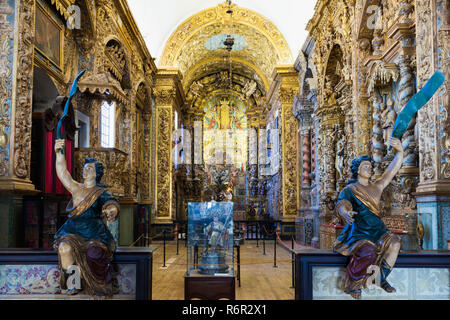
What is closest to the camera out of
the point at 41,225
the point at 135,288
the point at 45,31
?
the point at 135,288

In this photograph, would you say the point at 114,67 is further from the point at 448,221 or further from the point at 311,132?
the point at 448,221

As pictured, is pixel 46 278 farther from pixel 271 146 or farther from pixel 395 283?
pixel 271 146

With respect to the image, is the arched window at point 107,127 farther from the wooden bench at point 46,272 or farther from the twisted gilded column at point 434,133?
the twisted gilded column at point 434,133

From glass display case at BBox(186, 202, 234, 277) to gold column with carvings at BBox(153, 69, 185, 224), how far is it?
12.4 m

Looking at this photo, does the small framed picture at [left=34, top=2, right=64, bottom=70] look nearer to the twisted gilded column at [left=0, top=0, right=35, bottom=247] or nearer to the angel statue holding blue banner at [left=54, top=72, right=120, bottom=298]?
the twisted gilded column at [left=0, top=0, right=35, bottom=247]

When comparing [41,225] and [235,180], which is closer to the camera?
[41,225]

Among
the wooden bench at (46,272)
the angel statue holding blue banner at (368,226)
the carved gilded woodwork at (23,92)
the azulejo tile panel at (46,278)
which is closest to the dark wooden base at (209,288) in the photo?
the wooden bench at (46,272)

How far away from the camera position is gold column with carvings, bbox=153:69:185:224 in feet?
60.2

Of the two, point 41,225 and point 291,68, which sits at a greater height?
point 291,68

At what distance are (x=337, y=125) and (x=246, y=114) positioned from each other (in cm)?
1597

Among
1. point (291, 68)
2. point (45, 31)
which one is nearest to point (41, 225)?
point (45, 31)

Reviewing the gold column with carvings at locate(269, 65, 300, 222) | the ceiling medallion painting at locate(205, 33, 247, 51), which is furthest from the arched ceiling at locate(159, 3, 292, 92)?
the gold column with carvings at locate(269, 65, 300, 222)

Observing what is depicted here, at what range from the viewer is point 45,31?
8.13 meters

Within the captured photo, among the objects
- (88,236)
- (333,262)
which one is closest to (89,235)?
(88,236)
